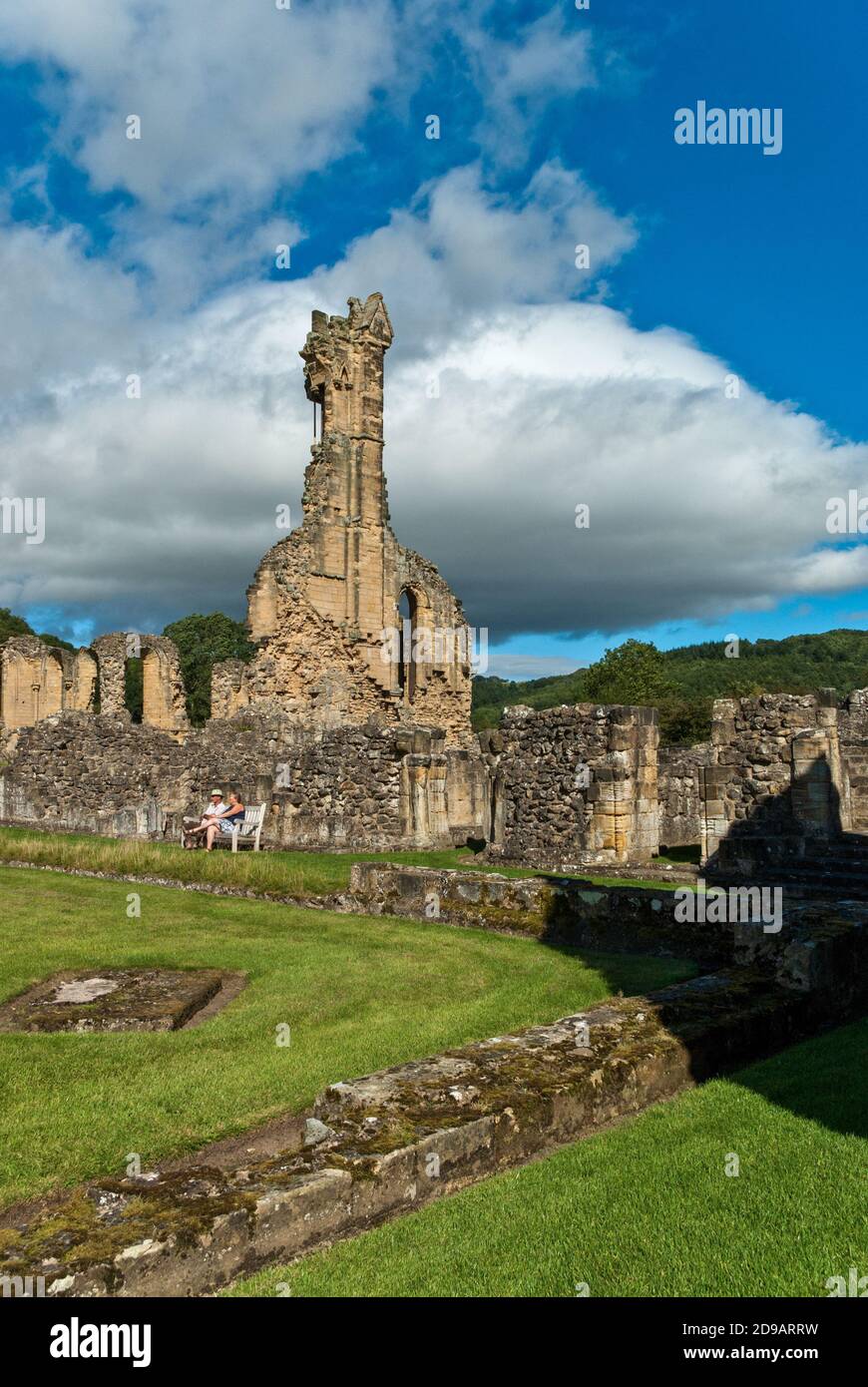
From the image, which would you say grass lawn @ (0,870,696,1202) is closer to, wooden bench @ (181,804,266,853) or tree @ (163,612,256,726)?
wooden bench @ (181,804,266,853)

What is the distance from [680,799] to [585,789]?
25.4ft

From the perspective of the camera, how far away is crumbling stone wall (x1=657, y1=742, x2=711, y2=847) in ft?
73.0

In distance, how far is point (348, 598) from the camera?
3531 cm

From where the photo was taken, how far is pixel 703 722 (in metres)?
66.7

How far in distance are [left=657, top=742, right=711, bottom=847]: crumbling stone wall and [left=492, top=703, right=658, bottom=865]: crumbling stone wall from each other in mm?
5951

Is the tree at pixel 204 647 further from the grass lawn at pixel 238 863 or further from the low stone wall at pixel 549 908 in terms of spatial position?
the low stone wall at pixel 549 908

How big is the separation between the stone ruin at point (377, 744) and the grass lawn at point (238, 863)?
126 cm

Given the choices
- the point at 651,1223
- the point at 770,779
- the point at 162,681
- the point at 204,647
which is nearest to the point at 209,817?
the point at 770,779

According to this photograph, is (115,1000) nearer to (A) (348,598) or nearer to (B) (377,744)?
(B) (377,744)

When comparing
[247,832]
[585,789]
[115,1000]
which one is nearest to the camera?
[115,1000]

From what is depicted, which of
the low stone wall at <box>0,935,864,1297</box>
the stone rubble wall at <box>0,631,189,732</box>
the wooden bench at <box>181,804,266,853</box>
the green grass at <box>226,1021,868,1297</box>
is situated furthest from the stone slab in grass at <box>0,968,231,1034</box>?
the stone rubble wall at <box>0,631,189,732</box>

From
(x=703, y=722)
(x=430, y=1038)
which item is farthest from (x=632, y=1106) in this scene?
(x=703, y=722)

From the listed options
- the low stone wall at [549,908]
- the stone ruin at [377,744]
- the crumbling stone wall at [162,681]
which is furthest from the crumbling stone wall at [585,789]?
the crumbling stone wall at [162,681]
